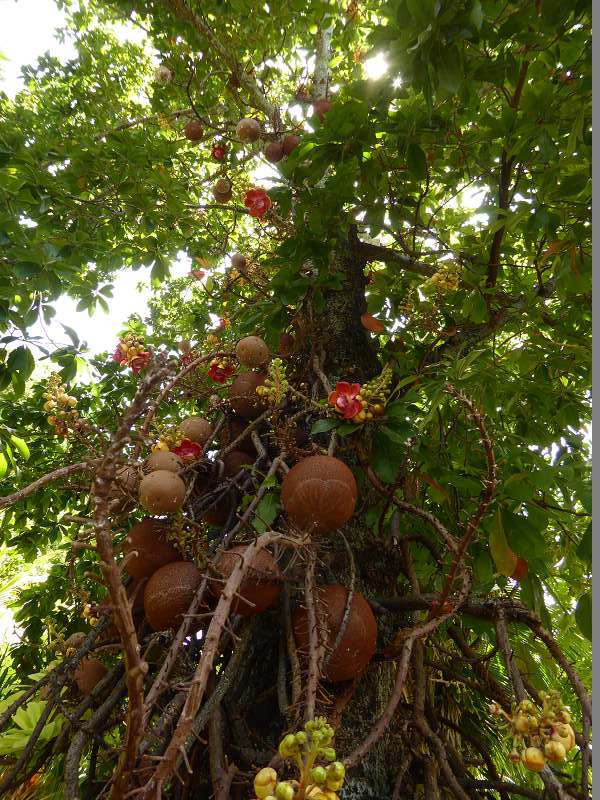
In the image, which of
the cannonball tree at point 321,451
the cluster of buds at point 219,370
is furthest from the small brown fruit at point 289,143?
the cluster of buds at point 219,370

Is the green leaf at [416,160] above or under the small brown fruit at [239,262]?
under

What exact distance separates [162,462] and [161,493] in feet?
0.52

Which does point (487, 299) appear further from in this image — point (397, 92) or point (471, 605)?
point (471, 605)

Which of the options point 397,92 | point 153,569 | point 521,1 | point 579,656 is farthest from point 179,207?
point 579,656

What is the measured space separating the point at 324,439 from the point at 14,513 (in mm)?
2073

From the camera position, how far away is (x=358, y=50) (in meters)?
3.38

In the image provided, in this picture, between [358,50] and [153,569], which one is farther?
[358,50]

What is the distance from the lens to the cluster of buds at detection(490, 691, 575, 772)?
2.69ft

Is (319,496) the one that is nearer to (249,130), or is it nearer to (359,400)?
(359,400)

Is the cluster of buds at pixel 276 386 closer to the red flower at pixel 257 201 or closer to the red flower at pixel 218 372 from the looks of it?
the red flower at pixel 218 372

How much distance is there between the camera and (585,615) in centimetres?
134

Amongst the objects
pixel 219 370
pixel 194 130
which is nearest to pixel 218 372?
pixel 219 370

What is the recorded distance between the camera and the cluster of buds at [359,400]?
1.53 meters

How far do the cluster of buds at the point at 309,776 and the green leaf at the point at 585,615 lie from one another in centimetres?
91
